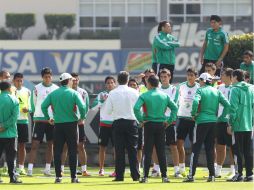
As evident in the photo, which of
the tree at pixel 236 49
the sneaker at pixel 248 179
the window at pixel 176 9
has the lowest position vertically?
the sneaker at pixel 248 179

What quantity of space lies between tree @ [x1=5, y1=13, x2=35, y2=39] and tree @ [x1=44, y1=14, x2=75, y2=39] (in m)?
1.75

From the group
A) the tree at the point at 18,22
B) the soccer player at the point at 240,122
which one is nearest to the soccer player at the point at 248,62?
the soccer player at the point at 240,122

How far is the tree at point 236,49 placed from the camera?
1280 inches

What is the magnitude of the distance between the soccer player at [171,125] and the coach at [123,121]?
144 cm

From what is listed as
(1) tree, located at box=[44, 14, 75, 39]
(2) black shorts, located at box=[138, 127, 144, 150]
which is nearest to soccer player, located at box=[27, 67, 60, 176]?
(2) black shorts, located at box=[138, 127, 144, 150]

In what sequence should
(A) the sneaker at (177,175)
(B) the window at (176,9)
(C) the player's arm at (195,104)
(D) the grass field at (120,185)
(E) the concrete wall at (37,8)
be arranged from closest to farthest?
(D) the grass field at (120,185) → (C) the player's arm at (195,104) → (A) the sneaker at (177,175) → (B) the window at (176,9) → (E) the concrete wall at (37,8)

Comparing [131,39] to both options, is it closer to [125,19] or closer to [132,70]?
[132,70]

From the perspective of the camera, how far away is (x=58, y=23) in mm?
118188

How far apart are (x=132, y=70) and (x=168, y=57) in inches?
1199

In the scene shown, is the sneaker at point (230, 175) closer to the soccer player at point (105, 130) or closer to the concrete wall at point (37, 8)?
the soccer player at point (105, 130)

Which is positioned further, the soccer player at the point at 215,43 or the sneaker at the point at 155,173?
the soccer player at the point at 215,43

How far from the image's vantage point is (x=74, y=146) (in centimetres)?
2152

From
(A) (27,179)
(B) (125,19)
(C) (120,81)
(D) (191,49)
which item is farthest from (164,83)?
(B) (125,19)

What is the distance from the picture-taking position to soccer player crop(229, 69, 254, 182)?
21562 mm
